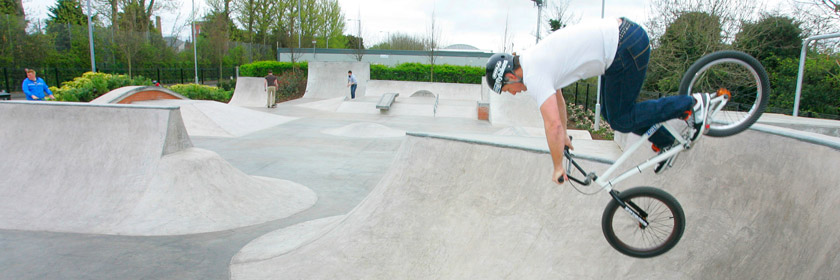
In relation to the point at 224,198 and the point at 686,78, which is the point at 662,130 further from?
the point at 224,198

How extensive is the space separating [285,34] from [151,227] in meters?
46.1

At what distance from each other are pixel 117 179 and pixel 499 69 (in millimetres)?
5951

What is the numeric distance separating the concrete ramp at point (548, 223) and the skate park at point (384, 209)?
0.01 m

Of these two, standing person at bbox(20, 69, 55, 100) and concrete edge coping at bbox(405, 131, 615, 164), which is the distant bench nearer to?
standing person at bbox(20, 69, 55, 100)

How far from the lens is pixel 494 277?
13.1ft

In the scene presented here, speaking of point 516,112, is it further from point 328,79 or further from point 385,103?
point 328,79

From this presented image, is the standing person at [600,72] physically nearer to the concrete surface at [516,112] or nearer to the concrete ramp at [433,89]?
the concrete surface at [516,112]

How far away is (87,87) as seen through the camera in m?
15.3

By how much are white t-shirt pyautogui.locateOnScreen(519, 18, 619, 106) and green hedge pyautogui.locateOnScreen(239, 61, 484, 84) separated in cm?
3314

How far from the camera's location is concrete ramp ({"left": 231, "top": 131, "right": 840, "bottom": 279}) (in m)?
2.85

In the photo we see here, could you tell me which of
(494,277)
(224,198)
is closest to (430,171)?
(494,277)

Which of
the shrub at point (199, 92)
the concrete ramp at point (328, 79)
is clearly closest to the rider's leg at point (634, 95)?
the shrub at point (199, 92)

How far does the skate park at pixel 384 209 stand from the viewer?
122 inches

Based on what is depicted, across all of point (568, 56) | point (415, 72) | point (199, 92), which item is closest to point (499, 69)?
point (568, 56)
